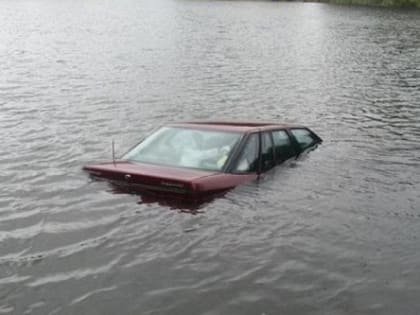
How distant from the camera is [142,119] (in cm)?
2012

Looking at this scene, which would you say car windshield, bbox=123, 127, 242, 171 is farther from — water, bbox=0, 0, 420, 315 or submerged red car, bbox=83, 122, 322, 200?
water, bbox=0, 0, 420, 315

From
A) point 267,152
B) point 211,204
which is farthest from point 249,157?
point 211,204

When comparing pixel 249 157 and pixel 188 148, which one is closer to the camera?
pixel 188 148

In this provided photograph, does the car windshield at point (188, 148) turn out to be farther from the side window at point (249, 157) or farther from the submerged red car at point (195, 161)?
the side window at point (249, 157)

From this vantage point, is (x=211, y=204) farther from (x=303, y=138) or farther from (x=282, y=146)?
(x=303, y=138)

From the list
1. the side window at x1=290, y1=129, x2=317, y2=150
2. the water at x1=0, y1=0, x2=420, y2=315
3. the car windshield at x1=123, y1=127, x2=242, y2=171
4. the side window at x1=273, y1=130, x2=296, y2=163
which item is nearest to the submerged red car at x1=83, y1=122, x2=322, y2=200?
the car windshield at x1=123, y1=127, x2=242, y2=171

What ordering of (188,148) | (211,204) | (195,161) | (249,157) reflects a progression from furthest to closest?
(249,157), (188,148), (195,161), (211,204)

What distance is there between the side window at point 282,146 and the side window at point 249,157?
39.4 inches

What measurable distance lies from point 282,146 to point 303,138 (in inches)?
64.4

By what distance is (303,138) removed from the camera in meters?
14.5

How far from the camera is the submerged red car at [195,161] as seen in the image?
10188 millimetres

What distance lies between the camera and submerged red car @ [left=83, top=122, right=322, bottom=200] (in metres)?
10.2

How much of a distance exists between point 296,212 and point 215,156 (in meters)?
1.57

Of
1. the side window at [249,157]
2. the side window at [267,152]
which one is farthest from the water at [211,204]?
the side window at [249,157]
